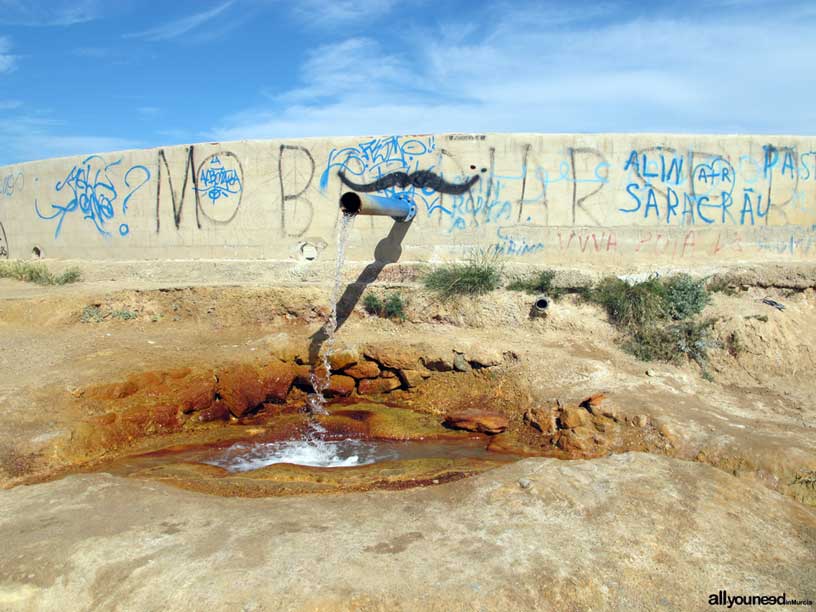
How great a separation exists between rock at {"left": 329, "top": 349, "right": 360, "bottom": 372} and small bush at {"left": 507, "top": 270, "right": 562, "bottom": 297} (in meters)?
2.20

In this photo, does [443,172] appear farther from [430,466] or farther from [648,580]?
[648,580]

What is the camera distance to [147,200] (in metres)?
8.98

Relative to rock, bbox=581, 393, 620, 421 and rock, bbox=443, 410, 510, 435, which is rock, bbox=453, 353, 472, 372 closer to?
rock, bbox=443, 410, 510, 435

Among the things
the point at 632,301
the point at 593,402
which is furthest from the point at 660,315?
the point at 593,402

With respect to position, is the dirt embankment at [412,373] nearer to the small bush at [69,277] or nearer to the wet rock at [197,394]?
the wet rock at [197,394]

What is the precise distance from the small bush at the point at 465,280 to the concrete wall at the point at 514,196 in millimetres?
408

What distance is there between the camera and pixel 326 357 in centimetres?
711

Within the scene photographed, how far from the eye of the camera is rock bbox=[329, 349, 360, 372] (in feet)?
23.4

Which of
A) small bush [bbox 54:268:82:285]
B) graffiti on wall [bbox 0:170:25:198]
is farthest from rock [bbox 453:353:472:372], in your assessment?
graffiti on wall [bbox 0:170:25:198]

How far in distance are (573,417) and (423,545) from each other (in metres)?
2.95

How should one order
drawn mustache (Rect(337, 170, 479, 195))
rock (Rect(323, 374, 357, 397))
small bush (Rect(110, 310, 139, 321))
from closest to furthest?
rock (Rect(323, 374, 357, 397))
small bush (Rect(110, 310, 139, 321))
drawn mustache (Rect(337, 170, 479, 195))

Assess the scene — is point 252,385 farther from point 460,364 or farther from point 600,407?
point 600,407

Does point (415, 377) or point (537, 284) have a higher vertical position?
point (537, 284)

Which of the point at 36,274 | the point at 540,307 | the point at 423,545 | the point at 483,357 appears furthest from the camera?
the point at 36,274
